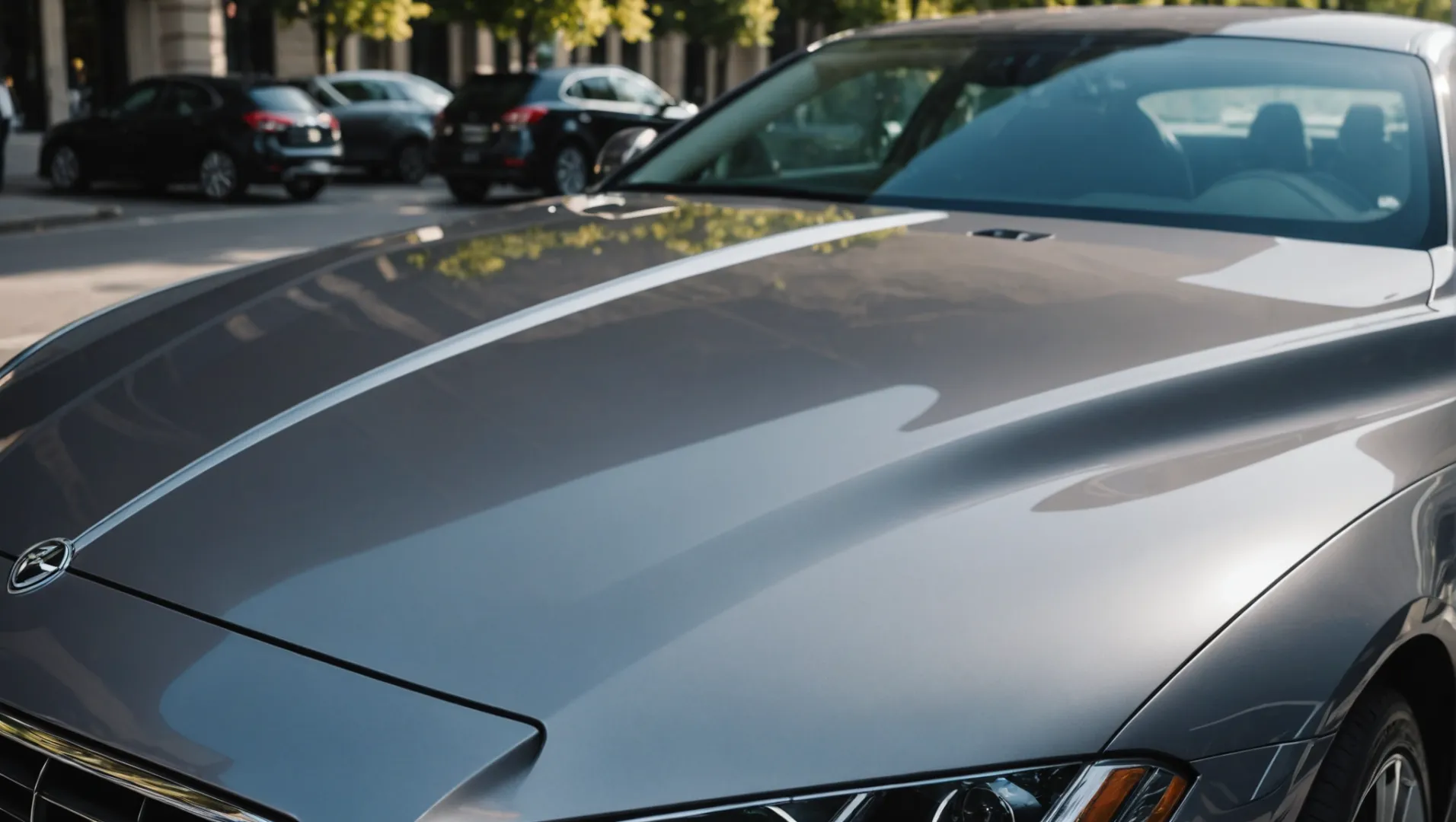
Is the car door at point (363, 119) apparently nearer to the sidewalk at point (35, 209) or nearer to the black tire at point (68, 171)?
the black tire at point (68, 171)

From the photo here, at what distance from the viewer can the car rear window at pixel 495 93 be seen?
19.9 m

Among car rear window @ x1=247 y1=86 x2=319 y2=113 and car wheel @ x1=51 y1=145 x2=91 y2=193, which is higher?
car rear window @ x1=247 y1=86 x2=319 y2=113

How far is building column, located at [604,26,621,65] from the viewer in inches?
1757

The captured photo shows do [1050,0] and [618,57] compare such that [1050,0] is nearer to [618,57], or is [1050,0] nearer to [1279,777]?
[618,57]

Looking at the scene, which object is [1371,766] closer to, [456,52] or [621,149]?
[621,149]

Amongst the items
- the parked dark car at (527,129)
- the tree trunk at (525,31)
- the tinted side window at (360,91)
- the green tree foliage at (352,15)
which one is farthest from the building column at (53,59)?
the parked dark car at (527,129)

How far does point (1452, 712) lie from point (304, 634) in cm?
140

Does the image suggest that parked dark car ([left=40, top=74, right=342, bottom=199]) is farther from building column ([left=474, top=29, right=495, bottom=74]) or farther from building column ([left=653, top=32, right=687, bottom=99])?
building column ([left=653, top=32, right=687, bottom=99])

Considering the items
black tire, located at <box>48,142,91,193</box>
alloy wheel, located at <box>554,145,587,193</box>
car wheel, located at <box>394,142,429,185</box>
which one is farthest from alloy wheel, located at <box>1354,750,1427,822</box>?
car wheel, located at <box>394,142,429,185</box>

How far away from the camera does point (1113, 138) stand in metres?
3.37

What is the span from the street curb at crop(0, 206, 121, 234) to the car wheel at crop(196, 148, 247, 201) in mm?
1849

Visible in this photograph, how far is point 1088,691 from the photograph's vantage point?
1547 mm

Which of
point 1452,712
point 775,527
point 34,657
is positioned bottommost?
point 1452,712

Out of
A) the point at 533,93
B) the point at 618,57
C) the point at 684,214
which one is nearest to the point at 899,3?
the point at 618,57
